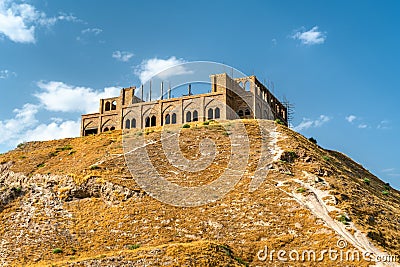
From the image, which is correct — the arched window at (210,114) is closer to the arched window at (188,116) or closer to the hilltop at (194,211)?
the arched window at (188,116)

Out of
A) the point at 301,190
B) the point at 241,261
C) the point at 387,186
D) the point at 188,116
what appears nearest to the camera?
the point at 241,261

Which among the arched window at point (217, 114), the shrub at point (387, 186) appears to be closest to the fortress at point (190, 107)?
the arched window at point (217, 114)

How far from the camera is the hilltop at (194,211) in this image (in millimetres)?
34125

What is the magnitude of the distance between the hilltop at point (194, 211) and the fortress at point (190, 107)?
13.1 metres

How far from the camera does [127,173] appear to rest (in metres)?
45.0

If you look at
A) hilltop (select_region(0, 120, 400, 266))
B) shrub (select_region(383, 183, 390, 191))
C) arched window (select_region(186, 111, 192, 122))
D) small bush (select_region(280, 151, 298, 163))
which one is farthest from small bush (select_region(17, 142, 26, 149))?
shrub (select_region(383, 183, 390, 191))

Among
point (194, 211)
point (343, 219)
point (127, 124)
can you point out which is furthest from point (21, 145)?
point (343, 219)

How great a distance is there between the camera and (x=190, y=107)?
6662 cm

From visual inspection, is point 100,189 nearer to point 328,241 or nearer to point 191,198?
point 191,198

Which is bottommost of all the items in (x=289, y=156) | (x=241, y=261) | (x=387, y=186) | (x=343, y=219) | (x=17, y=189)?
(x=241, y=261)

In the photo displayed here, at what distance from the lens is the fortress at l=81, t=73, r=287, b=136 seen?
214ft

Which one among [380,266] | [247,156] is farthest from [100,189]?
[380,266]

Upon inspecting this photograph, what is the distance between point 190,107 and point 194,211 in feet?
93.7

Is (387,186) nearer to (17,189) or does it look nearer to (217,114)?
(217,114)
